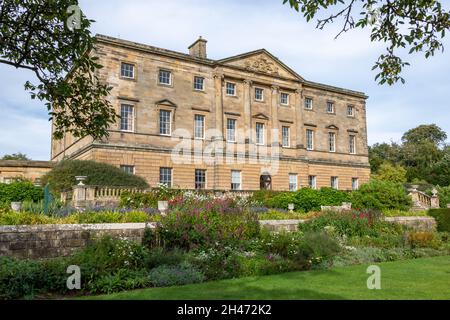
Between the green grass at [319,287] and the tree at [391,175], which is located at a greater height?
the tree at [391,175]

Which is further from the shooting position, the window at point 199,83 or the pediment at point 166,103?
the window at point 199,83

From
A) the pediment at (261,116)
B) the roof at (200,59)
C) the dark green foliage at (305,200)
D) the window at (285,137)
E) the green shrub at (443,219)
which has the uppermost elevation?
the roof at (200,59)

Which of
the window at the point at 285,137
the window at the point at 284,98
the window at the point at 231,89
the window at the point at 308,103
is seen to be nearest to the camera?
the window at the point at 231,89

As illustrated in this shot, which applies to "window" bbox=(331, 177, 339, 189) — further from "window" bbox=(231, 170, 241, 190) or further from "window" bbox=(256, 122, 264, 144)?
"window" bbox=(231, 170, 241, 190)

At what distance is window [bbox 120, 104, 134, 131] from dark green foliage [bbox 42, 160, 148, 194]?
5228 mm

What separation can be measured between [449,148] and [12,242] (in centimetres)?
7266

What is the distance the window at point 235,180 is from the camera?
32838 millimetres

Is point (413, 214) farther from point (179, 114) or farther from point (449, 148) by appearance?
point (449, 148)

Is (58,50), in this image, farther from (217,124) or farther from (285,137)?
(285,137)

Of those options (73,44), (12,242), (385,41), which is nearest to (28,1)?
(73,44)

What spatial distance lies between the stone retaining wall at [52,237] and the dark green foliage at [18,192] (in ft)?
46.7

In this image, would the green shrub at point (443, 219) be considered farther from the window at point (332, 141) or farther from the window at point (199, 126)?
the window at point (332, 141)

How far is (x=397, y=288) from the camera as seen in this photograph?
775 centimetres

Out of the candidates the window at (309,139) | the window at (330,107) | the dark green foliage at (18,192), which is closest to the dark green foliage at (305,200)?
the window at (309,139)
